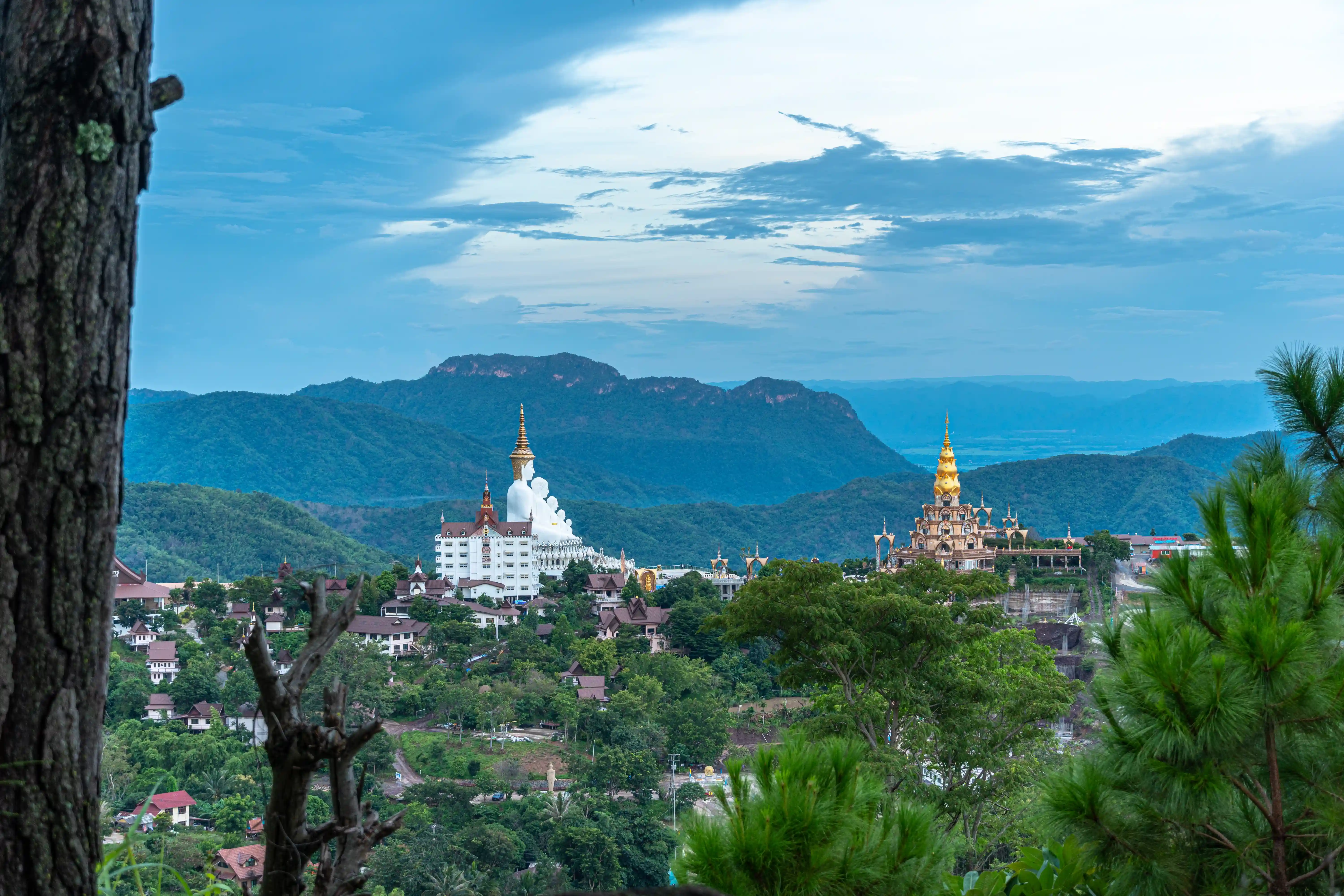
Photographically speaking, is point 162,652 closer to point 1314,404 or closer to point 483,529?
point 483,529

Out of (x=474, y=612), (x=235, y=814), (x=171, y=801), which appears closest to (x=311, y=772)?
(x=235, y=814)

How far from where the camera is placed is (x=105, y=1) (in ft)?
4.94

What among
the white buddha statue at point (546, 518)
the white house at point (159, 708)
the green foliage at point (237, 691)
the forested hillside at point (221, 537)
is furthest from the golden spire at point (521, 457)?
the white house at point (159, 708)

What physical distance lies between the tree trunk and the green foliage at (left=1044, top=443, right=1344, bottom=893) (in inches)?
77.9

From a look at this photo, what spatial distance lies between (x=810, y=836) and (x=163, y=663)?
2580 cm

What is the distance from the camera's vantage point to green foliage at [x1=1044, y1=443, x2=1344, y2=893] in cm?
243

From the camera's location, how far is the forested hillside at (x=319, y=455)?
94625 mm

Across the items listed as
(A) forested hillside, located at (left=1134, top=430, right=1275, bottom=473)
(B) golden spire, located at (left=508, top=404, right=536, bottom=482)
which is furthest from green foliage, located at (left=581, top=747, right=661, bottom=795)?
(A) forested hillside, located at (left=1134, top=430, right=1275, bottom=473)

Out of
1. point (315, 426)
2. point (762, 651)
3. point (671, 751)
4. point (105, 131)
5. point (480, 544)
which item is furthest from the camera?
point (315, 426)

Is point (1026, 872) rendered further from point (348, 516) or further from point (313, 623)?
point (348, 516)

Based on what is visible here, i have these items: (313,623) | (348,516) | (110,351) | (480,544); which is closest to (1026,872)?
(313,623)

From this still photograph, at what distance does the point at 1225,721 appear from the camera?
2402 mm

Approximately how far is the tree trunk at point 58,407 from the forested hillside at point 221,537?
44.5 m

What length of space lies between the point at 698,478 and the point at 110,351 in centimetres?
12051
